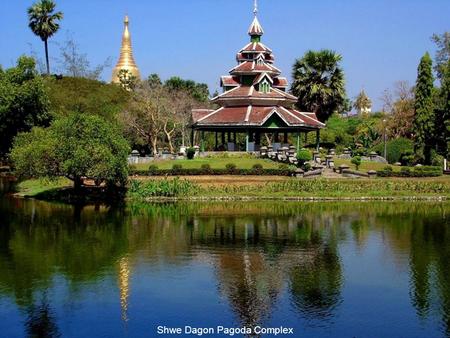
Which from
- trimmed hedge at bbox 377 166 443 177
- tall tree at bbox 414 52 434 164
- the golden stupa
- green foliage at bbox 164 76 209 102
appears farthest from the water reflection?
the golden stupa

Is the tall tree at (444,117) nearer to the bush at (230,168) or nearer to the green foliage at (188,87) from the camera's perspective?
the bush at (230,168)

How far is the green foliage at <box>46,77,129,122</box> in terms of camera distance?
63.3m

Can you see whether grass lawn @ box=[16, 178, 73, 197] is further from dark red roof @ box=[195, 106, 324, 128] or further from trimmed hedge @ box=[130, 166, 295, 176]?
dark red roof @ box=[195, 106, 324, 128]

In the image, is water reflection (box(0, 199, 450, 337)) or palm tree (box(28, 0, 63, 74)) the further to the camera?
palm tree (box(28, 0, 63, 74))

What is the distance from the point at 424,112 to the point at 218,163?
19.5 m

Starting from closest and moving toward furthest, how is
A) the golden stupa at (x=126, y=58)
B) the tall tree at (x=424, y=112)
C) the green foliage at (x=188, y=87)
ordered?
1. the tall tree at (x=424, y=112)
2. the green foliage at (x=188, y=87)
3. the golden stupa at (x=126, y=58)

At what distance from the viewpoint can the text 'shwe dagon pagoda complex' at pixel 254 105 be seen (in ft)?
186

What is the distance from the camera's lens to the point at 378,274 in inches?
920

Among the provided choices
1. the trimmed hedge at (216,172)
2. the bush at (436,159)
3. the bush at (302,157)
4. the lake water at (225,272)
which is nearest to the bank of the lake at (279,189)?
the trimmed hedge at (216,172)

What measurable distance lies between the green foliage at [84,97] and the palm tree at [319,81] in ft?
62.1

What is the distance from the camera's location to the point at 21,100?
5578cm

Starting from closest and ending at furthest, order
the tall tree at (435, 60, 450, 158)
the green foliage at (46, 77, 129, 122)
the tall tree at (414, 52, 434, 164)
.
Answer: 1. the tall tree at (435, 60, 450, 158)
2. the tall tree at (414, 52, 434, 164)
3. the green foliage at (46, 77, 129, 122)

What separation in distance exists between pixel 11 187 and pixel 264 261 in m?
35.8

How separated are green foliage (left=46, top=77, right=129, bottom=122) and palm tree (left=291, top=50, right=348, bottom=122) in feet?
62.1
